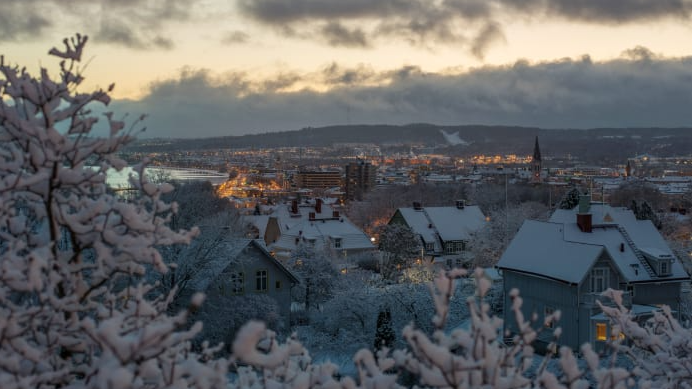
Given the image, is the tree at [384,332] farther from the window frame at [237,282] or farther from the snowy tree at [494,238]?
the snowy tree at [494,238]

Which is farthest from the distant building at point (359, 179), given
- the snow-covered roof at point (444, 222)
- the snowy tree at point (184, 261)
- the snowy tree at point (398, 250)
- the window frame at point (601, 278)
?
the snowy tree at point (184, 261)

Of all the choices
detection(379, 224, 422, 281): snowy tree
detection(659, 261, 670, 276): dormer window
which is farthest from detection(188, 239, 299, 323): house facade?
detection(659, 261, 670, 276): dormer window

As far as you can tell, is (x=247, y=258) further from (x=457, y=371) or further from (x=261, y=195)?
(x=261, y=195)

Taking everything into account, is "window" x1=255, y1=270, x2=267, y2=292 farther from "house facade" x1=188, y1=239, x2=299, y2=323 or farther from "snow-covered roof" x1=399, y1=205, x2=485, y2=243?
"snow-covered roof" x1=399, y1=205, x2=485, y2=243

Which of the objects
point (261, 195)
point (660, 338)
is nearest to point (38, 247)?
point (660, 338)

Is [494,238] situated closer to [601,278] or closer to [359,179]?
[601,278]

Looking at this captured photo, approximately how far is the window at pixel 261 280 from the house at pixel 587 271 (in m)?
9.80

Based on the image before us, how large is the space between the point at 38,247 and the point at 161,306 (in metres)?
1.11

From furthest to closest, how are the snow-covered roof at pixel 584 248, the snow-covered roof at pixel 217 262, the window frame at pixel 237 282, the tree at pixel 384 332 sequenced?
1. the window frame at pixel 237 282
2. the snow-covered roof at pixel 584 248
3. the snow-covered roof at pixel 217 262
4. the tree at pixel 384 332

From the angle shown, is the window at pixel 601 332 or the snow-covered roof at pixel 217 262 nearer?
the snow-covered roof at pixel 217 262

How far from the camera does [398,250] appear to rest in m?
43.6

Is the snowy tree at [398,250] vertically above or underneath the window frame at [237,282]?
underneath

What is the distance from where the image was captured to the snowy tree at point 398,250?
42.7 metres

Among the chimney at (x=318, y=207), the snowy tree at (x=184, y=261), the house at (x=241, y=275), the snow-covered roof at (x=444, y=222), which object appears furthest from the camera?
the chimney at (x=318, y=207)
